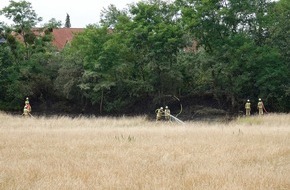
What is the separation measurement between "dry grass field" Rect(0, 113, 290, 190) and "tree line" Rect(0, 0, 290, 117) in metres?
19.3

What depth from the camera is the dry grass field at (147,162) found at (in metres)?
6.76

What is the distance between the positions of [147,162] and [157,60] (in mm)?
25362

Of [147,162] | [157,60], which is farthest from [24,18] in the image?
[147,162]

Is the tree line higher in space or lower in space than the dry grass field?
higher

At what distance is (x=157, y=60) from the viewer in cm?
3394

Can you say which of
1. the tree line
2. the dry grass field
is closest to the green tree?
the tree line

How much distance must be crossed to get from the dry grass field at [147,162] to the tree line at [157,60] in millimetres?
19278

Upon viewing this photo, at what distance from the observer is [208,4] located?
32531 mm

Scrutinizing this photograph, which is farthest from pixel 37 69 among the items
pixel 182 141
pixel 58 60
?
pixel 182 141

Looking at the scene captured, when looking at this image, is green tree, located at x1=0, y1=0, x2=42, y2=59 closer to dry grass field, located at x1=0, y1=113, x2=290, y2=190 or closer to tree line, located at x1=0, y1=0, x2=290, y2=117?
tree line, located at x1=0, y1=0, x2=290, y2=117

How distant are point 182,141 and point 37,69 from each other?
89.5ft

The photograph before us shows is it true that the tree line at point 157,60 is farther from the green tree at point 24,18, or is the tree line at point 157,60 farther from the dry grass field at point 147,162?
the dry grass field at point 147,162

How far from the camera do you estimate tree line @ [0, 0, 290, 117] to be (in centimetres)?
3231

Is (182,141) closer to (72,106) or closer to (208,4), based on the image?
(208,4)
